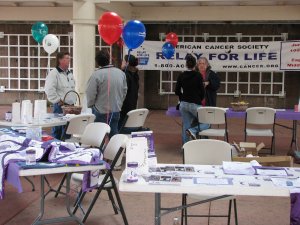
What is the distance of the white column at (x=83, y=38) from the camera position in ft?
29.4

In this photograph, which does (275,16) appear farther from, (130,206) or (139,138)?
(139,138)

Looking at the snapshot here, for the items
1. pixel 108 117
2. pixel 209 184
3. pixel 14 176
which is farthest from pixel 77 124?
pixel 209 184

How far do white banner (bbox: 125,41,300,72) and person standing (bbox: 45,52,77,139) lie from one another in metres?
5.84

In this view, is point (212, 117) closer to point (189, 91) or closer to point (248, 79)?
point (189, 91)

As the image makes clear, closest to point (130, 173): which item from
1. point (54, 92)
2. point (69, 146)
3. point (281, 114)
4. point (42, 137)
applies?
point (69, 146)

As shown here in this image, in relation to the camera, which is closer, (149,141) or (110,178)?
(149,141)

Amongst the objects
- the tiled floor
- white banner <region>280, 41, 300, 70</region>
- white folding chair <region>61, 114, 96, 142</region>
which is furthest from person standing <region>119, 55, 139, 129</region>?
white banner <region>280, 41, 300, 70</region>

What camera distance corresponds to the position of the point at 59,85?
6.22 meters

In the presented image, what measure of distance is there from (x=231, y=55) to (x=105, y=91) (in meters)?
6.83

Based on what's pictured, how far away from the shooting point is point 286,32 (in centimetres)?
1246

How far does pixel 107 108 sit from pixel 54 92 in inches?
32.5

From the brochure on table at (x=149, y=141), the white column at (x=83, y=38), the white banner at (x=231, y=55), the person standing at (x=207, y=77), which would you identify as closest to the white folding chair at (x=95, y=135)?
the brochure on table at (x=149, y=141)

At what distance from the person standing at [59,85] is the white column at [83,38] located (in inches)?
111

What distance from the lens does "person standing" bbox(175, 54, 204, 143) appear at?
21.7 ft
